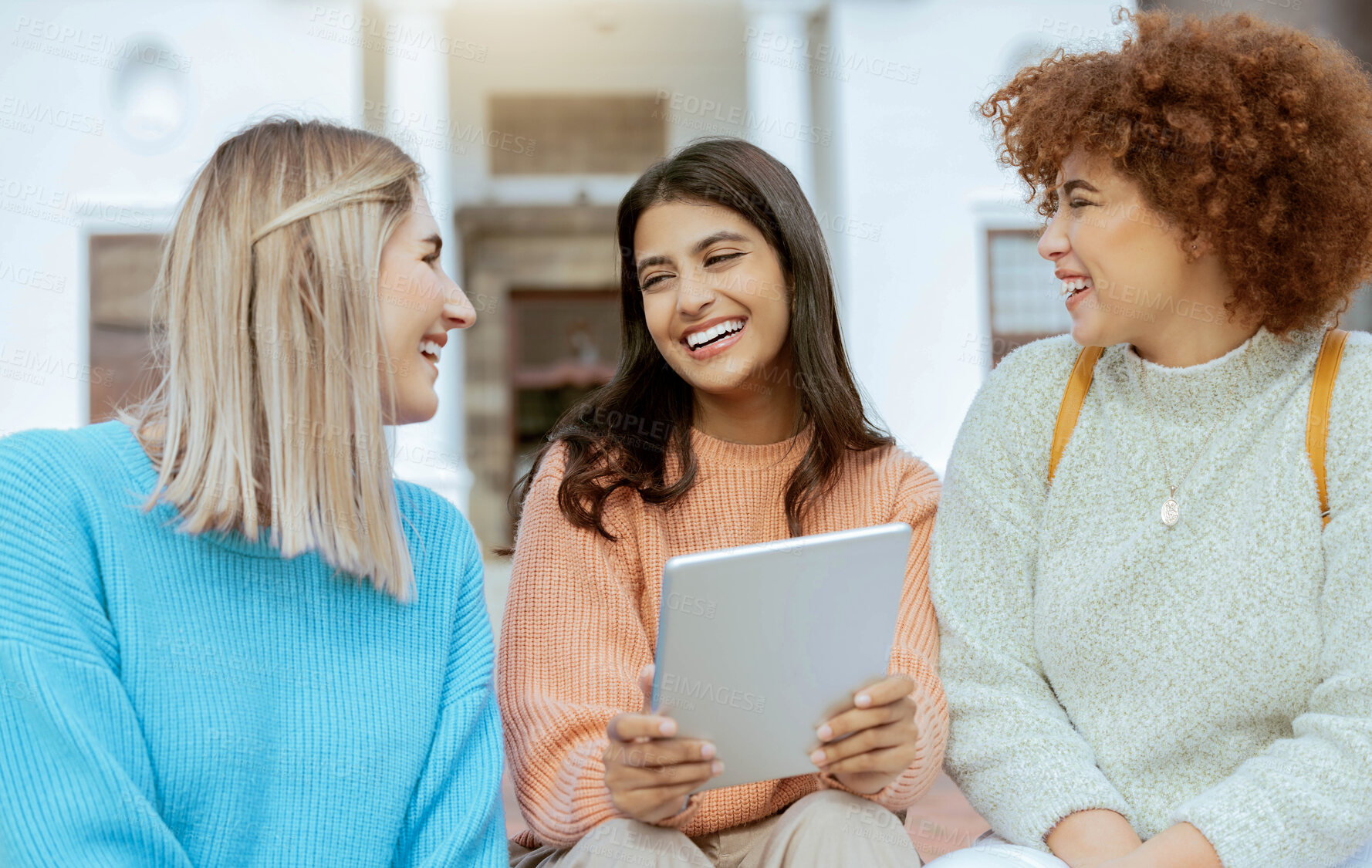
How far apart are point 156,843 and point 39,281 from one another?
7.87 meters

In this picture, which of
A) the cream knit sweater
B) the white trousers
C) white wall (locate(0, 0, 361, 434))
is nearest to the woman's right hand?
the white trousers

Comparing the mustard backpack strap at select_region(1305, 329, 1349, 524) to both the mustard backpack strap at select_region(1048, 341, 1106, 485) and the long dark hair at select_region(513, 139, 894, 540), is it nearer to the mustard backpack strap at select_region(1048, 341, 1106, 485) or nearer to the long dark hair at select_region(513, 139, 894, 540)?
the mustard backpack strap at select_region(1048, 341, 1106, 485)

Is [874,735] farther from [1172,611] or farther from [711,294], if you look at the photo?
[711,294]

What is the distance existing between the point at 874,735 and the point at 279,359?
91cm

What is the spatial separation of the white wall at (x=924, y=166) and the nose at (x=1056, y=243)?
6431 mm

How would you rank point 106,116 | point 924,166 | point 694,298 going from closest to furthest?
point 694,298, point 106,116, point 924,166

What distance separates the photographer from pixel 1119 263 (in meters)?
1.65

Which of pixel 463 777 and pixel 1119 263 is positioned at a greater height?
pixel 1119 263

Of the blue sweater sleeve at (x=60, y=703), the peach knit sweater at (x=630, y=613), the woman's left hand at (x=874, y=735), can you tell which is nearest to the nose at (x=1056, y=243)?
the peach knit sweater at (x=630, y=613)

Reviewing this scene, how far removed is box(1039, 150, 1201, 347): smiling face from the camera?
164cm

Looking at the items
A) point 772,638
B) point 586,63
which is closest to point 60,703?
point 772,638

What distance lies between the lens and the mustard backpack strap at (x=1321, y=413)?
5.08 ft

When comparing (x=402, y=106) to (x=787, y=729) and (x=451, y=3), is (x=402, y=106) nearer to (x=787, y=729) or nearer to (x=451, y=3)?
(x=451, y=3)

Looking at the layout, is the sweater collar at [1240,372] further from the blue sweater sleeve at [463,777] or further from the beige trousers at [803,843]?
the blue sweater sleeve at [463,777]
